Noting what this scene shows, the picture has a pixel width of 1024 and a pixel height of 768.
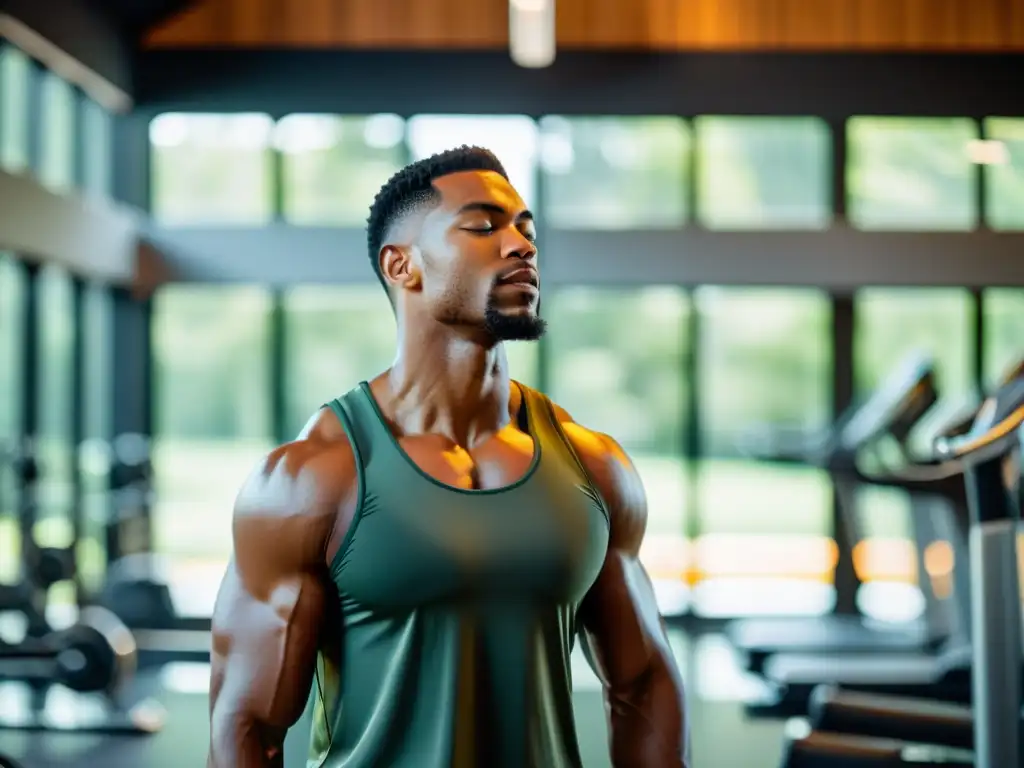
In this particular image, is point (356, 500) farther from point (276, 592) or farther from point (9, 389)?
point (9, 389)

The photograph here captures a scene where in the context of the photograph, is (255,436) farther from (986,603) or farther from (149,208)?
(986,603)

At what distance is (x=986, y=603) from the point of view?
2654 mm

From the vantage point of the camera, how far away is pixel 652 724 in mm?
1234

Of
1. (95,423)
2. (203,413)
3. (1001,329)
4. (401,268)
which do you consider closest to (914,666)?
→ (1001,329)

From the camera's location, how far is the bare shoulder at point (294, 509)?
1.14 m

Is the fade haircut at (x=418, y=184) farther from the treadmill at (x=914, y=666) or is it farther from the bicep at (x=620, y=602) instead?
the treadmill at (x=914, y=666)

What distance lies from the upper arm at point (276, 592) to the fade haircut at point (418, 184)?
242 millimetres

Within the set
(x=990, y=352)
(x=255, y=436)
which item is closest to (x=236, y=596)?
(x=255, y=436)

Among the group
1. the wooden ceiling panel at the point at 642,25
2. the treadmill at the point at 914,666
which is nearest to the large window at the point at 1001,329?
the wooden ceiling panel at the point at 642,25

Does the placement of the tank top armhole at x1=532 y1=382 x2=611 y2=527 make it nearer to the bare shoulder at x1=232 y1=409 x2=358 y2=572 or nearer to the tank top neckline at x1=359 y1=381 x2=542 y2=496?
the tank top neckline at x1=359 y1=381 x2=542 y2=496

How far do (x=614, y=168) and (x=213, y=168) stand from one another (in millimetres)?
2307

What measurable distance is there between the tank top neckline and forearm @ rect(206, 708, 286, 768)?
271mm

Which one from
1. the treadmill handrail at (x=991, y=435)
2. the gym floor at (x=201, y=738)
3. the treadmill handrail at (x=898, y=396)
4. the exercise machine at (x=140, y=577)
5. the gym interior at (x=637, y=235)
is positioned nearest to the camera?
the treadmill handrail at (x=991, y=435)

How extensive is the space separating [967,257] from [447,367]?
21.5ft
